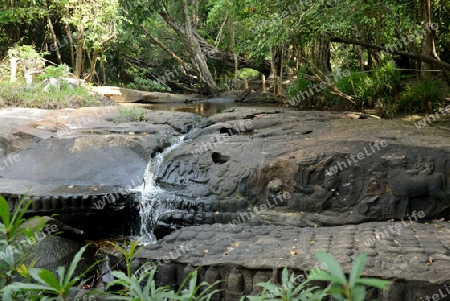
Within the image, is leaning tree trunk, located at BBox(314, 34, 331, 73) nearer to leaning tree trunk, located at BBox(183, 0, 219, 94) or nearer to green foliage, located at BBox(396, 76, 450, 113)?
green foliage, located at BBox(396, 76, 450, 113)

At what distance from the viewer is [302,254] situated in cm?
380

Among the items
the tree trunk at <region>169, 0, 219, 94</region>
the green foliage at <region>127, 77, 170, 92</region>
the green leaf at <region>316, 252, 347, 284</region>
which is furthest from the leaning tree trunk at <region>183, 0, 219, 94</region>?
the green leaf at <region>316, 252, 347, 284</region>

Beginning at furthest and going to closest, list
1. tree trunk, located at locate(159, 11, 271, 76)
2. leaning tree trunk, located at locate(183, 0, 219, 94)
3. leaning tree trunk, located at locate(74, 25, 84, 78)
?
tree trunk, located at locate(159, 11, 271, 76) → leaning tree trunk, located at locate(183, 0, 219, 94) → leaning tree trunk, located at locate(74, 25, 84, 78)

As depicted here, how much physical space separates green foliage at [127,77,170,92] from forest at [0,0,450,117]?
0.21ft

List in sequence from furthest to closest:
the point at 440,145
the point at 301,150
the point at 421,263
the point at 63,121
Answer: the point at 63,121
the point at 301,150
the point at 440,145
the point at 421,263

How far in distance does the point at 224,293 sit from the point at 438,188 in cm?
296

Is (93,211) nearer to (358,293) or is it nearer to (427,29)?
(358,293)

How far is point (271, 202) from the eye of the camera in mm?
5516

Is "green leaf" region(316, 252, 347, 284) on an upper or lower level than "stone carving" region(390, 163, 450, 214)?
upper

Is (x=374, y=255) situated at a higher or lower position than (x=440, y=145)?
lower

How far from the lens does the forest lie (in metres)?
7.70

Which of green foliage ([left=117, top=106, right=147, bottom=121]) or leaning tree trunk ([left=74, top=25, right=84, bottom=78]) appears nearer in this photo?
green foliage ([left=117, top=106, right=147, bottom=121])

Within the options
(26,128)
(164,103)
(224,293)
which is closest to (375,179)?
(224,293)

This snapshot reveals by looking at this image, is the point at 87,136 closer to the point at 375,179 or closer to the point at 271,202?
the point at 271,202
